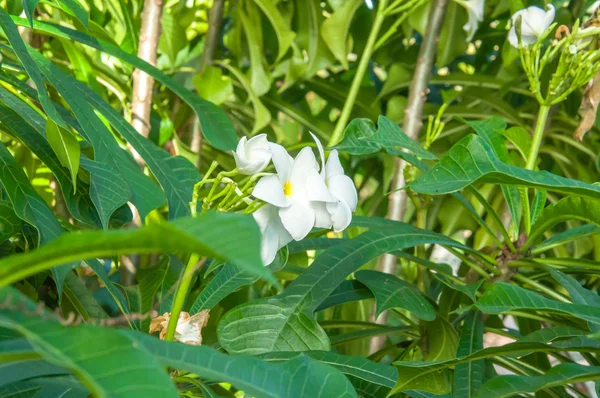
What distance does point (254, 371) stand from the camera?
0.32 m

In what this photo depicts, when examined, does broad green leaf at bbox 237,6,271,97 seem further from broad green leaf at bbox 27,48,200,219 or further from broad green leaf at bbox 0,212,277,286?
broad green leaf at bbox 0,212,277,286

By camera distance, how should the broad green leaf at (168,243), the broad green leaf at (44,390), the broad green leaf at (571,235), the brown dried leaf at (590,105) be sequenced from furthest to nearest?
the brown dried leaf at (590,105)
the broad green leaf at (571,235)
the broad green leaf at (44,390)
the broad green leaf at (168,243)

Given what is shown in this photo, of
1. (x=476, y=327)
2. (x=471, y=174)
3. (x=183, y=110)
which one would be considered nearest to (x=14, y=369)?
(x=471, y=174)

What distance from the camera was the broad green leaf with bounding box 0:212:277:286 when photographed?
0.71 feet

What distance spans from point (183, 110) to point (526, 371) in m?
0.59

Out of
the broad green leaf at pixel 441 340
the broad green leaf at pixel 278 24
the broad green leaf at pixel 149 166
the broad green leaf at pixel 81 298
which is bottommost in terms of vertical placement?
the broad green leaf at pixel 81 298

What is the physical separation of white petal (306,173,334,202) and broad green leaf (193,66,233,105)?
45 centimetres

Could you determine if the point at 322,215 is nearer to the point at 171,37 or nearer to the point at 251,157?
the point at 251,157

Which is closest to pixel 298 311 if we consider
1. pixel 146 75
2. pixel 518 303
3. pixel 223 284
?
pixel 223 284

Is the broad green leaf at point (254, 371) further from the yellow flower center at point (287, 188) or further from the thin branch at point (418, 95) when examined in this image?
the thin branch at point (418, 95)

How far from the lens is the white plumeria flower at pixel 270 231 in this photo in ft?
1.48

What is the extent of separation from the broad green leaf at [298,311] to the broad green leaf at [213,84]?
359 mm

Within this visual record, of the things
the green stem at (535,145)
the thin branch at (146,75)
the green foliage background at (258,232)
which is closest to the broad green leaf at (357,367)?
the green foliage background at (258,232)

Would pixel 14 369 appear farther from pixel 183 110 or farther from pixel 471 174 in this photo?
pixel 183 110
